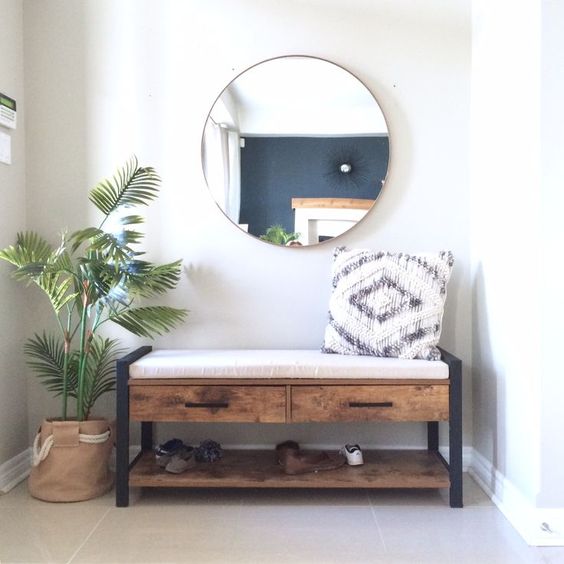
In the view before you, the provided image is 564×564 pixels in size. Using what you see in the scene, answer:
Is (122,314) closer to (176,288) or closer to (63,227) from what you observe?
(176,288)

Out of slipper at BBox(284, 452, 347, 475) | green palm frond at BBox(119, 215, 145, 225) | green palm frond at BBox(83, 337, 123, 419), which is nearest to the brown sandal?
slipper at BBox(284, 452, 347, 475)

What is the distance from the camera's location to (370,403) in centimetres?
232

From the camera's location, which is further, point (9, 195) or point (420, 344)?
point (9, 195)

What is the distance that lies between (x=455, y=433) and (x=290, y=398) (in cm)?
66

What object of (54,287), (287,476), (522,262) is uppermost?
(522,262)

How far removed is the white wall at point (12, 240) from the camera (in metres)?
2.64

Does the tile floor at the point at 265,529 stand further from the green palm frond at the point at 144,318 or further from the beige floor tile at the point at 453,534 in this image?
Answer: the green palm frond at the point at 144,318

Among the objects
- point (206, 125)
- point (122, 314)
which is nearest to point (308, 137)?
point (206, 125)

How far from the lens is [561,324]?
2.03 metres

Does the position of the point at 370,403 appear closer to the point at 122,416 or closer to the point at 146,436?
the point at 122,416

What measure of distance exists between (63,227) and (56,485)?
1178mm

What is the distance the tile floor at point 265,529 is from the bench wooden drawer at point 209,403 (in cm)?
37

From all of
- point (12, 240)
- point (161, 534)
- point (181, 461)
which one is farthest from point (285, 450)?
point (12, 240)

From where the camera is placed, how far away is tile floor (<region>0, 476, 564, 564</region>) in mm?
1968
